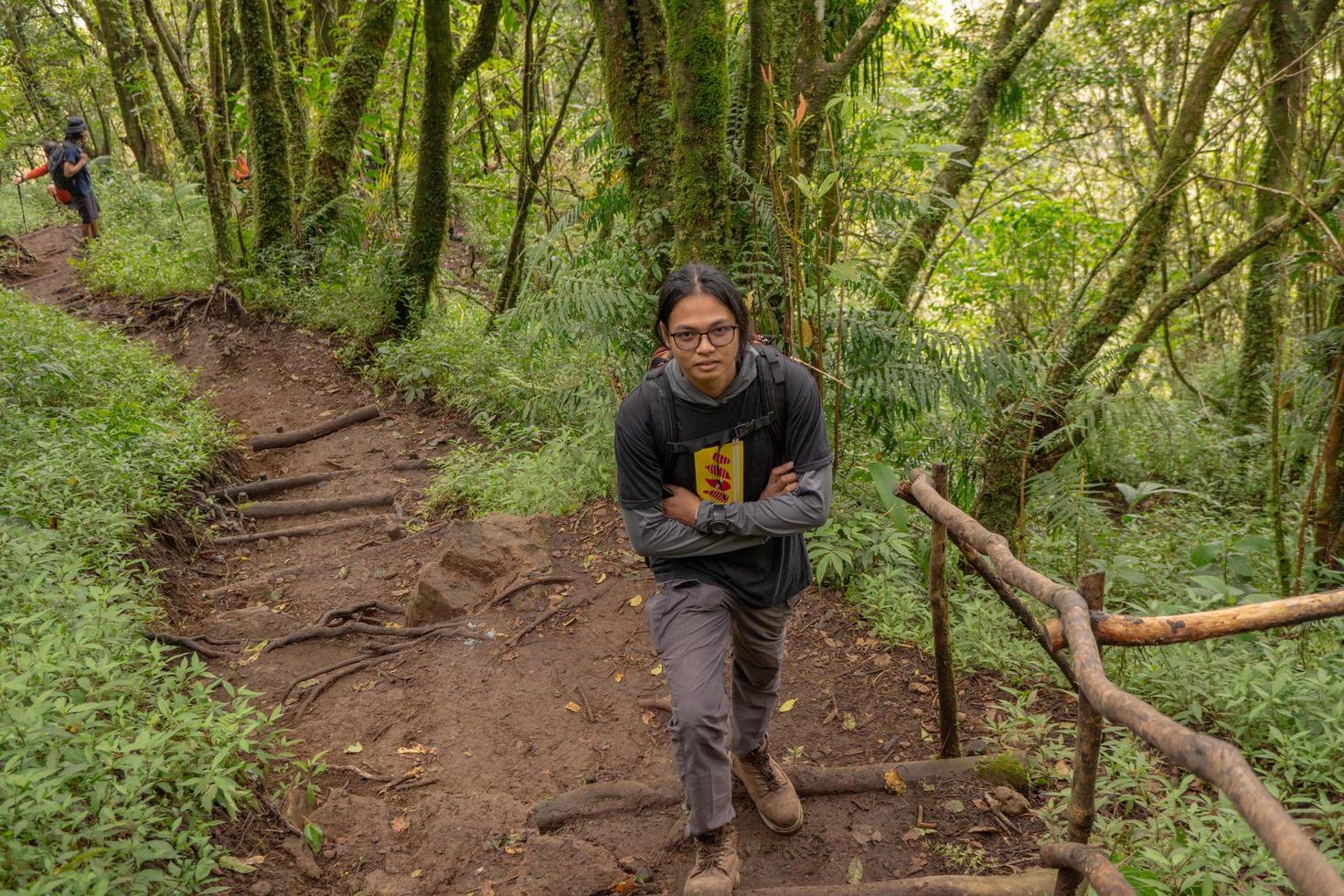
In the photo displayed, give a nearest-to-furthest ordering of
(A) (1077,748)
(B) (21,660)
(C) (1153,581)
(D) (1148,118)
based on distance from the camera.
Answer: (A) (1077,748) → (B) (21,660) → (C) (1153,581) → (D) (1148,118)

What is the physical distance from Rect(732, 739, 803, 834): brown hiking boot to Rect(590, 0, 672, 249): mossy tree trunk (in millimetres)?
3766

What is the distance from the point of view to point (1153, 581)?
17.5ft

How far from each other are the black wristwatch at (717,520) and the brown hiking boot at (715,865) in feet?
3.55

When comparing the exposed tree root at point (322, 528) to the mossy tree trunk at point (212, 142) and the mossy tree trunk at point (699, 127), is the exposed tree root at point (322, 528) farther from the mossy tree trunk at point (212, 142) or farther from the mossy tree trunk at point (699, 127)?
the mossy tree trunk at point (212, 142)

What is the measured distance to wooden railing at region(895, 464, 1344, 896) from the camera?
4.14ft

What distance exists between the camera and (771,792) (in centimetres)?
329

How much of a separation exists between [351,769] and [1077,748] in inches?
130

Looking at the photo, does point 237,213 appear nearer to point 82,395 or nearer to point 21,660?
point 82,395

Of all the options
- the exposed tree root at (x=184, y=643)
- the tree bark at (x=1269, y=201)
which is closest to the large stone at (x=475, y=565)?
the exposed tree root at (x=184, y=643)

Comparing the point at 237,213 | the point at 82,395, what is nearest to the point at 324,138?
the point at 237,213

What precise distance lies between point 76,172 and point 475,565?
13372 mm

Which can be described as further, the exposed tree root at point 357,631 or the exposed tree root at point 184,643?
the exposed tree root at point 357,631

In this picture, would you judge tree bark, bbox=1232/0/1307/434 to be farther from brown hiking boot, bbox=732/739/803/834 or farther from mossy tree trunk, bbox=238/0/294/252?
mossy tree trunk, bbox=238/0/294/252

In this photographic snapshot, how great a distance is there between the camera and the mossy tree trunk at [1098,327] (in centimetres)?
559
